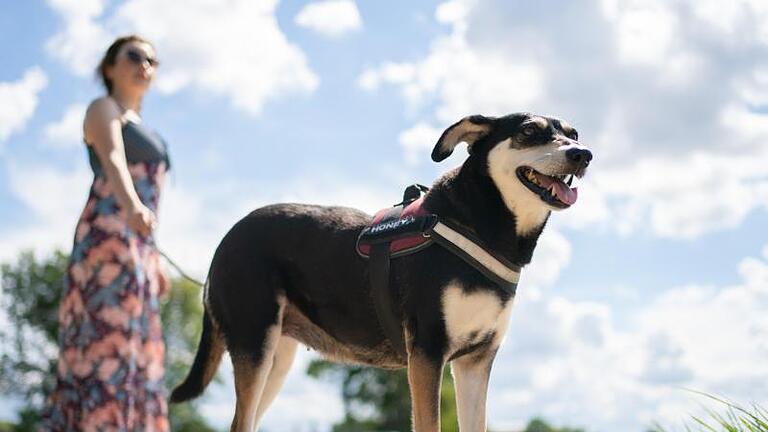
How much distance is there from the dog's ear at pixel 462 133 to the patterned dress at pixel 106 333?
2.38m

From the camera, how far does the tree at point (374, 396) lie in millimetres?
42438

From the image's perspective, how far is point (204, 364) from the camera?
6.97 metres

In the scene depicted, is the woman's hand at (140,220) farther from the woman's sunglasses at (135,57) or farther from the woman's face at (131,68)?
the woman's sunglasses at (135,57)

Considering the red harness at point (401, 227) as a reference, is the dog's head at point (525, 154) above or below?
above

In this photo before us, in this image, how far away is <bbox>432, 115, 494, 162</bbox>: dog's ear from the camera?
232 inches

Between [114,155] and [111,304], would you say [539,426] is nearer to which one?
[111,304]

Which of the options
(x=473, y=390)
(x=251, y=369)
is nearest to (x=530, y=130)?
(x=473, y=390)

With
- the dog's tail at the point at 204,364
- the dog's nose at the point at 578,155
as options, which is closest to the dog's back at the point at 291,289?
the dog's tail at the point at 204,364

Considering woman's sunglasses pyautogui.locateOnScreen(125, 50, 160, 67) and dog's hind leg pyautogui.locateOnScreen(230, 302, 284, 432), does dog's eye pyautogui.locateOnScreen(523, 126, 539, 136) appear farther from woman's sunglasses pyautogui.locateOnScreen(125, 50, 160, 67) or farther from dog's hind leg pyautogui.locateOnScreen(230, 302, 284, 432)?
woman's sunglasses pyautogui.locateOnScreen(125, 50, 160, 67)

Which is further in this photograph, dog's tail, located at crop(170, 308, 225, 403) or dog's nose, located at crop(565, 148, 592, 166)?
dog's tail, located at crop(170, 308, 225, 403)

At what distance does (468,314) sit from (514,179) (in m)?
0.97

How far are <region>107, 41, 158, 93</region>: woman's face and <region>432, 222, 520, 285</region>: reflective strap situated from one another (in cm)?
280

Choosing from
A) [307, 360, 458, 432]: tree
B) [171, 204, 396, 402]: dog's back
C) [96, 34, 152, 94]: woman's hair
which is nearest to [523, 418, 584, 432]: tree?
[307, 360, 458, 432]: tree

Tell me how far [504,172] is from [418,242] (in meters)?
0.77
